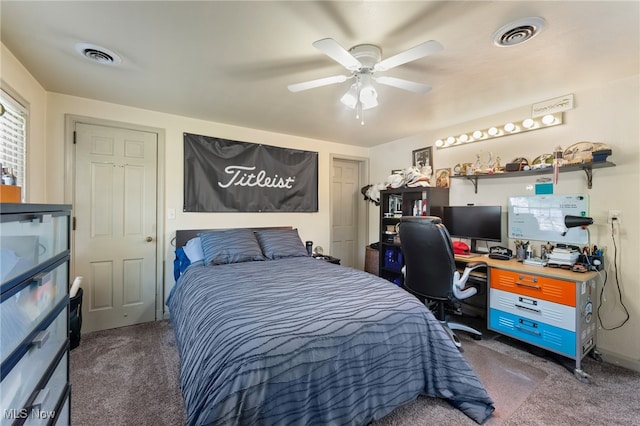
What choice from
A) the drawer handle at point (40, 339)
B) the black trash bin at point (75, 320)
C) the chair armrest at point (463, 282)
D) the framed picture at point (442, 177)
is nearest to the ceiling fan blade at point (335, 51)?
the drawer handle at point (40, 339)

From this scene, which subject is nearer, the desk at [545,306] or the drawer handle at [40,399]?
the drawer handle at [40,399]

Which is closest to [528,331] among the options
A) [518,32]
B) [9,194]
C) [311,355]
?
→ [311,355]

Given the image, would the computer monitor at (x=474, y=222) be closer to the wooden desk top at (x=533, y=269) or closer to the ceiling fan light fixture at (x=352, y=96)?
the wooden desk top at (x=533, y=269)

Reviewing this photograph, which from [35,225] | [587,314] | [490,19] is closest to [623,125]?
[587,314]

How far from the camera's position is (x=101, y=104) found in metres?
2.71

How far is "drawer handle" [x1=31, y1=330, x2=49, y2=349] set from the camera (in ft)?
3.39

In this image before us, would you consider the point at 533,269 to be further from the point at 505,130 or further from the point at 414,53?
the point at 414,53

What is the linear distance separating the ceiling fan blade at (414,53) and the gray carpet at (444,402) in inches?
80.4

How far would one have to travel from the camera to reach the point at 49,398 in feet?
3.93

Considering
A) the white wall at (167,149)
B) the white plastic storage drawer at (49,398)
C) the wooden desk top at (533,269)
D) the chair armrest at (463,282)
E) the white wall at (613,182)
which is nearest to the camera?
the white plastic storage drawer at (49,398)

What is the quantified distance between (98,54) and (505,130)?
355cm

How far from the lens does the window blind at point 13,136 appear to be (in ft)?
6.11

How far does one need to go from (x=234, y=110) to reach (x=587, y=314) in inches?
140

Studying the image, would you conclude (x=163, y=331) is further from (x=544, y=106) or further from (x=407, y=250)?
(x=544, y=106)
